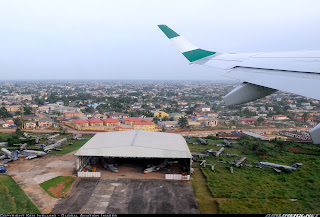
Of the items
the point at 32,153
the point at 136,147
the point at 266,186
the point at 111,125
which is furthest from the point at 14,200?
the point at 111,125

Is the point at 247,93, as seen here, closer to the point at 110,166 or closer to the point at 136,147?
the point at 136,147

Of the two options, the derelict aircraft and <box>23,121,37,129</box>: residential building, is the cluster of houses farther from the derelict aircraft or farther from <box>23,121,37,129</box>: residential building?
the derelict aircraft

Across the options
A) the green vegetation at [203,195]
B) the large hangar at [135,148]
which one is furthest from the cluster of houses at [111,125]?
the green vegetation at [203,195]

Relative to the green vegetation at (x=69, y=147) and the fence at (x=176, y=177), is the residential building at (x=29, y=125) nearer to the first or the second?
the green vegetation at (x=69, y=147)

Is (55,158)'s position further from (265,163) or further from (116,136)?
(265,163)

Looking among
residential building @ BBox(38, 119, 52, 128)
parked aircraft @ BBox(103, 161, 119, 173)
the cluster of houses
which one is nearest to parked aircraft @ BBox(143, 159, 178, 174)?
parked aircraft @ BBox(103, 161, 119, 173)
